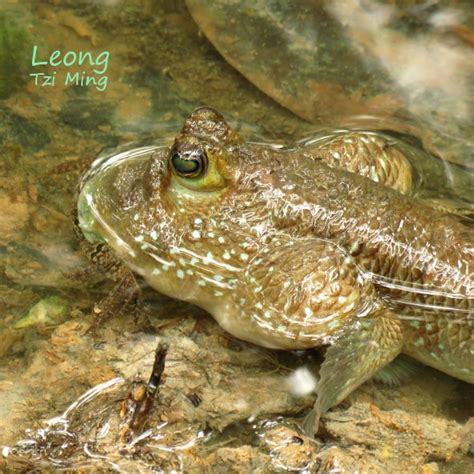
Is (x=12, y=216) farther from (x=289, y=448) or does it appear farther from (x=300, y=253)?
(x=289, y=448)

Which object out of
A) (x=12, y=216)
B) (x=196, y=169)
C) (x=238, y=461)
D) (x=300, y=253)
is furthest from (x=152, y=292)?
(x=238, y=461)

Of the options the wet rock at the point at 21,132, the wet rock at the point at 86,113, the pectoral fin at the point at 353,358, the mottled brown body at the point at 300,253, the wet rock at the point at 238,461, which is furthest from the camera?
the wet rock at the point at 86,113

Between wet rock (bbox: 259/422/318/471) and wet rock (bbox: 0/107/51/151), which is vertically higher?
wet rock (bbox: 0/107/51/151)

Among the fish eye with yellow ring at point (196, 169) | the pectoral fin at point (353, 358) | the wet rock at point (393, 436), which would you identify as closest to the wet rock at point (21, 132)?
the fish eye with yellow ring at point (196, 169)

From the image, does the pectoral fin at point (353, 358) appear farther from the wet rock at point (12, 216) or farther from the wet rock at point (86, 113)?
the wet rock at point (86, 113)

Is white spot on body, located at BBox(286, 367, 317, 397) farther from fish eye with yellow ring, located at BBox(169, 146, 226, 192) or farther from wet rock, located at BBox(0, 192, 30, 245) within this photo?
wet rock, located at BBox(0, 192, 30, 245)

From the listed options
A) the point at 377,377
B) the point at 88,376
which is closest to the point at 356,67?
the point at 377,377

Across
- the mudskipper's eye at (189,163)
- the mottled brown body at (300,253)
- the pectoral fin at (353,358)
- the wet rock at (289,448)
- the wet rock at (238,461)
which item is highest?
Answer: the mudskipper's eye at (189,163)

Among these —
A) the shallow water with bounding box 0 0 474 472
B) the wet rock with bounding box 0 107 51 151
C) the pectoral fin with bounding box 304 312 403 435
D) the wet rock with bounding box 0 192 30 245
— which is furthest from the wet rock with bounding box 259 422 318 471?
the wet rock with bounding box 0 107 51 151
